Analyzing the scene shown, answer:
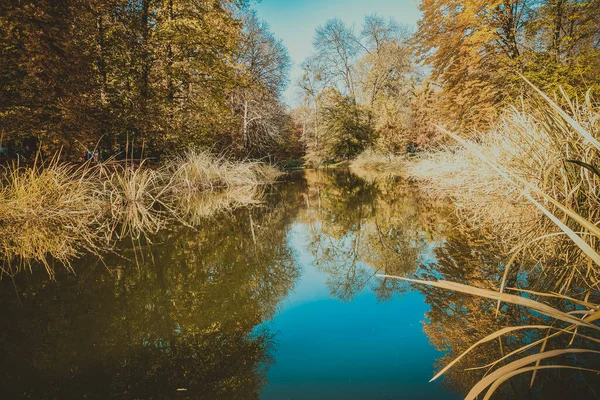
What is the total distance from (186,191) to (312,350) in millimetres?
6284

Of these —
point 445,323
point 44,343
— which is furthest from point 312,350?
point 44,343

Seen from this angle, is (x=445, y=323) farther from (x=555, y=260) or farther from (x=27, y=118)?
(x=27, y=118)

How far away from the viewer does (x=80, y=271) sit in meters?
2.10

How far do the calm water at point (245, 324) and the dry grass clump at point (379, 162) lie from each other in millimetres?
11055

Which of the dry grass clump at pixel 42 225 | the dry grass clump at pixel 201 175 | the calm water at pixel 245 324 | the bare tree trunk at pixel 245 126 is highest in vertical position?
the bare tree trunk at pixel 245 126

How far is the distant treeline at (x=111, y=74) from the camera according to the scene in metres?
4.38

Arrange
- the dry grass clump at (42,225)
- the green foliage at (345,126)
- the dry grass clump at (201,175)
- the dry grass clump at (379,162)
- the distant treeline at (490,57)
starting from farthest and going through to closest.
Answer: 1. the green foliage at (345,126)
2. the dry grass clump at (379,162)
3. the dry grass clump at (201,175)
4. the distant treeline at (490,57)
5. the dry grass clump at (42,225)

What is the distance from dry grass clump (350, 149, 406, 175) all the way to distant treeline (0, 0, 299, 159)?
781cm

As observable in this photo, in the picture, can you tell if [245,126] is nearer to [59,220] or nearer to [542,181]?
[59,220]

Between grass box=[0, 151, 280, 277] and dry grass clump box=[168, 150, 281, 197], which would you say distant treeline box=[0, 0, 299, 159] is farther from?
A: dry grass clump box=[168, 150, 281, 197]

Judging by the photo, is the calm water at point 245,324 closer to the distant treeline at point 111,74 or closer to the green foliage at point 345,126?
the distant treeline at point 111,74

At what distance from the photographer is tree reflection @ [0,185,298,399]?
3.60 ft

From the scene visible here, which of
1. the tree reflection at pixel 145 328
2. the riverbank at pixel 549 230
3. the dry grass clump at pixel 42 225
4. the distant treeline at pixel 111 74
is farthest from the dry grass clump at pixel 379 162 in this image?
the tree reflection at pixel 145 328

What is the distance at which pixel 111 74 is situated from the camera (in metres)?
6.64
